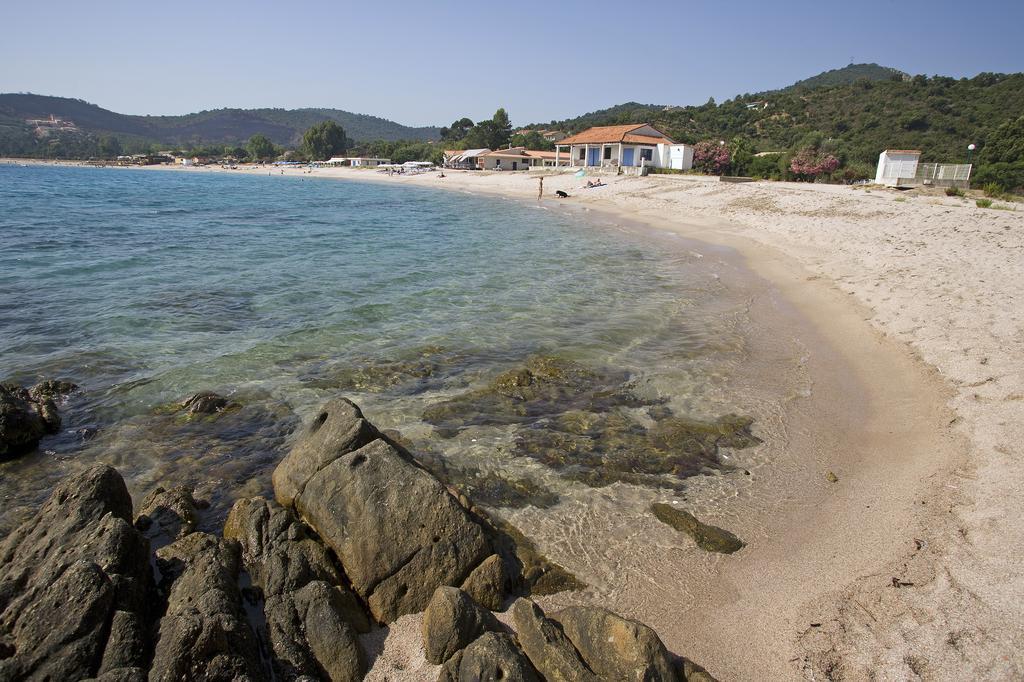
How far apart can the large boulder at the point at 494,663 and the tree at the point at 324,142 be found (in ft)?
581

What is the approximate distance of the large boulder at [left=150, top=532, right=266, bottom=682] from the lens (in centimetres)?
338

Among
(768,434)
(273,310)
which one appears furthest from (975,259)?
(273,310)

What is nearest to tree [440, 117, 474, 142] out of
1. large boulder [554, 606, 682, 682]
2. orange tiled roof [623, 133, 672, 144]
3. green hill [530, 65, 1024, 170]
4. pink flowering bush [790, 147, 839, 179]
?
green hill [530, 65, 1024, 170]

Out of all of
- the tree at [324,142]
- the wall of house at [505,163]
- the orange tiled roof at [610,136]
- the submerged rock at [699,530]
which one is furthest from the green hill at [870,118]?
the tree at [324,142]

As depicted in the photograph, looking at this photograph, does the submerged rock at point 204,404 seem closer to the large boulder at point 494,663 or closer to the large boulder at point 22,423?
the large boulder at point 22,423

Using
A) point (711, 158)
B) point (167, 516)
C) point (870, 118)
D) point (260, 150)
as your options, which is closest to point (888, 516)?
point (167, 516)

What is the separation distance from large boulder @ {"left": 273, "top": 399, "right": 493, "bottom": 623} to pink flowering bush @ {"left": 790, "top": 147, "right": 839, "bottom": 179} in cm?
4636

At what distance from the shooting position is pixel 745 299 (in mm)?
15547

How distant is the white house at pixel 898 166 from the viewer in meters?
34.8

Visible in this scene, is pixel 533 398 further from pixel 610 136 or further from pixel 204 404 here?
pixel 610 136

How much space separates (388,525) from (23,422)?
612 cm

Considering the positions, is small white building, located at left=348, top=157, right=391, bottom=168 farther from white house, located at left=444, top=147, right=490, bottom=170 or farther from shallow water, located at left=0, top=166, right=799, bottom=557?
shallow water, located at left=0, top=166, right=799, bottom=557

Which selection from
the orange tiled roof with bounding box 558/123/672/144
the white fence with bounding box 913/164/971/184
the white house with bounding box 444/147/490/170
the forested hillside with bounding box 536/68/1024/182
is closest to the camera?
the white fence with bounding box 913/164/971/184

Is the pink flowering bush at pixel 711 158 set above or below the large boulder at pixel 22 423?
above
